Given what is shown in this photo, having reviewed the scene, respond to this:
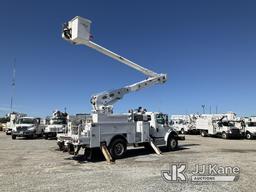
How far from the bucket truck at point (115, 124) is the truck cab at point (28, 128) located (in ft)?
54.8

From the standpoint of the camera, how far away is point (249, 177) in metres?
9.83

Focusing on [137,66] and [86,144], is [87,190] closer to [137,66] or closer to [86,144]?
[86,144]

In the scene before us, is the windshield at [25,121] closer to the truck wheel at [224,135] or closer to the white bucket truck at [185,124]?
the white bucket truck at [185,124]

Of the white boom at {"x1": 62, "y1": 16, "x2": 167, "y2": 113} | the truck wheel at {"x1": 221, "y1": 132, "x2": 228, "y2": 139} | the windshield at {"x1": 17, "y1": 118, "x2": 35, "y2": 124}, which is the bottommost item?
the truck wheel at {"x1": 221, "y1": 132, "x2": 228, "y2": 139}

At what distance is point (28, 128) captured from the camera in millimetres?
30469

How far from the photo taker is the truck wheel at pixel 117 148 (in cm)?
1480

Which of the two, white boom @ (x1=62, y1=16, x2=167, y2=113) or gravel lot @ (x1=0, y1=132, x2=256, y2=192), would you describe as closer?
gravel lot @ (x1=0, y1=132, x2=256, y2=192)

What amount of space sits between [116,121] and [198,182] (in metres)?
6.83

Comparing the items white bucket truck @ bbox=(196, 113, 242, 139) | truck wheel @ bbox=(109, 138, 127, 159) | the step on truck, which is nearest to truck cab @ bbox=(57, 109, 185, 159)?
truck wheel @ bbox=(109, 138, 127, 159)

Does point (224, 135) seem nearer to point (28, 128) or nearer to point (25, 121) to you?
point (28, 128)

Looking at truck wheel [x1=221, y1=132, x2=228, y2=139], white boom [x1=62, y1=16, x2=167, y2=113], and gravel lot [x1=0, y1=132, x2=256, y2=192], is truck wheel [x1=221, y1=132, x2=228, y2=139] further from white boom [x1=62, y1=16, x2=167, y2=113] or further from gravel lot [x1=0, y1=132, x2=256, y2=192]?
gravel lot [x1=0, y1=132, x2=256, y2=192]

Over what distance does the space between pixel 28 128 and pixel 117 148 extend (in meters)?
18.2

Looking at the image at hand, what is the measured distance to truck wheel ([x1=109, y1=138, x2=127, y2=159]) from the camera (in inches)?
583

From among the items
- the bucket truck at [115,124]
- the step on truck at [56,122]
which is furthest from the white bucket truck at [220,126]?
the step on truck at [56,122]
